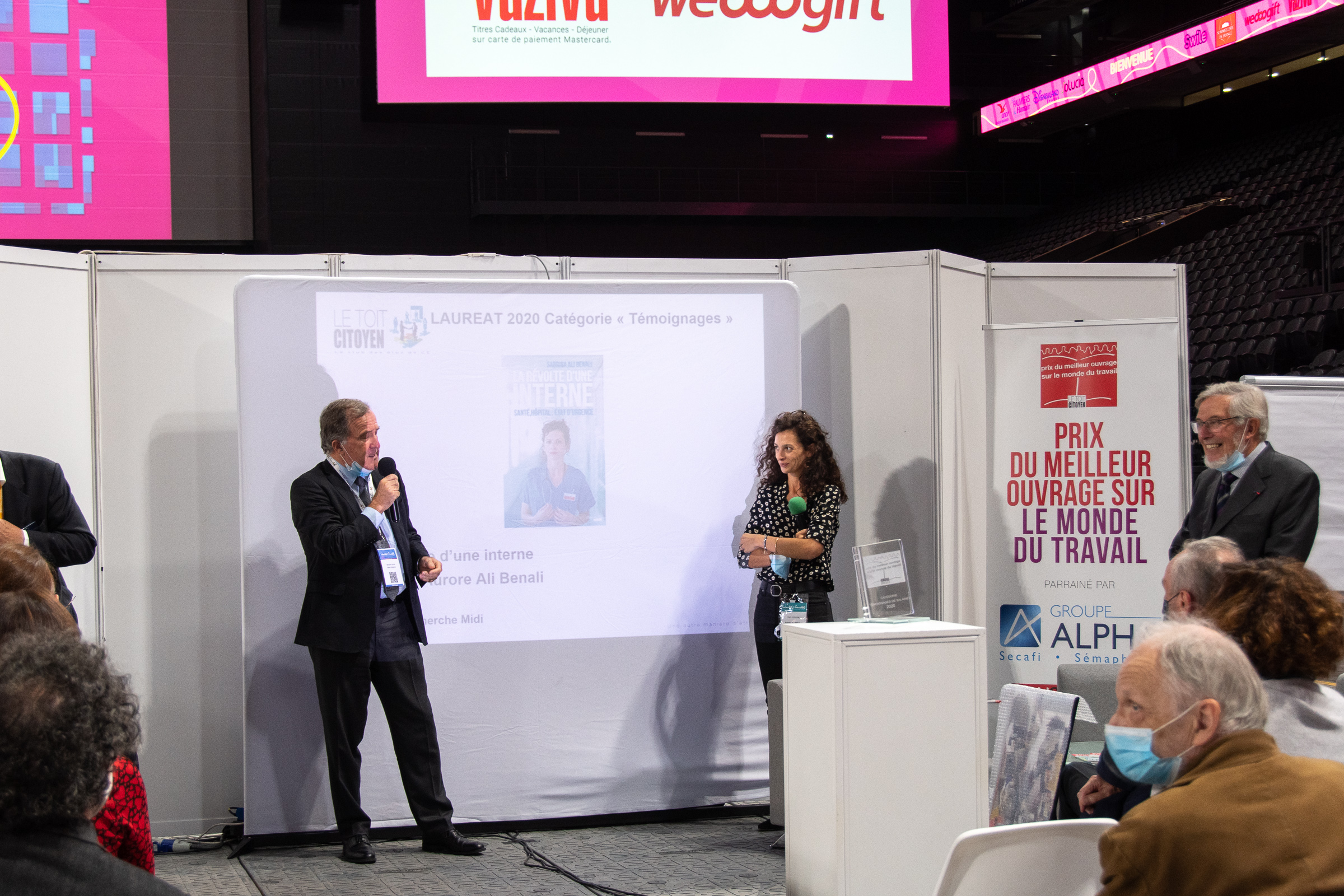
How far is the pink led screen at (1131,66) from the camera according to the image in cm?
1439

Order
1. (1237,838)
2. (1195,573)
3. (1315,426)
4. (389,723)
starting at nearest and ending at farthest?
(1237,838) < (1195,573) < (389,723) < (1315,426)

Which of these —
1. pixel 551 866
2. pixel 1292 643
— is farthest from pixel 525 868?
pixel 1292 643

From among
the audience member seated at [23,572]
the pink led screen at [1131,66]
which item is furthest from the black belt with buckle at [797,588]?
the pink led screen at [1131,66]

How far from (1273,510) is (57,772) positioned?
3.47m

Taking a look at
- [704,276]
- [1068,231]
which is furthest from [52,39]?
[1068,231]

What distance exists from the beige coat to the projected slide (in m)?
3.06

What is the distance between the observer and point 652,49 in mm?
11211

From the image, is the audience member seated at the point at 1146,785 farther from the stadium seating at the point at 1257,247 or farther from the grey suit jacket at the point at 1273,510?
the stadium seating at the point at 1257,247

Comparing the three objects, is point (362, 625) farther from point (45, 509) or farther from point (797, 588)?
point (797, 588)

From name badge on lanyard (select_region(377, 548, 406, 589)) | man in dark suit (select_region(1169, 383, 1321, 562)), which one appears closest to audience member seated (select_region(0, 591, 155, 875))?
name badge on lanyard (select_region(377, 548, 406, 589))

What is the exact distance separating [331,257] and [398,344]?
469 millimetres

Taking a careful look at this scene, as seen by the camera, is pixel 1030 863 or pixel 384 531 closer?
pixel 1030 863

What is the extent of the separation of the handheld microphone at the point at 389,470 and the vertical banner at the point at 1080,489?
93.0 inches

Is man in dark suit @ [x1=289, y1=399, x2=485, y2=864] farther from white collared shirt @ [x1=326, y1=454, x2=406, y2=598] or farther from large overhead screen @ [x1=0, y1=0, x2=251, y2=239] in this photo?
large overhead screen @ [x1=0, y1=0, x2=251, y2=239]
